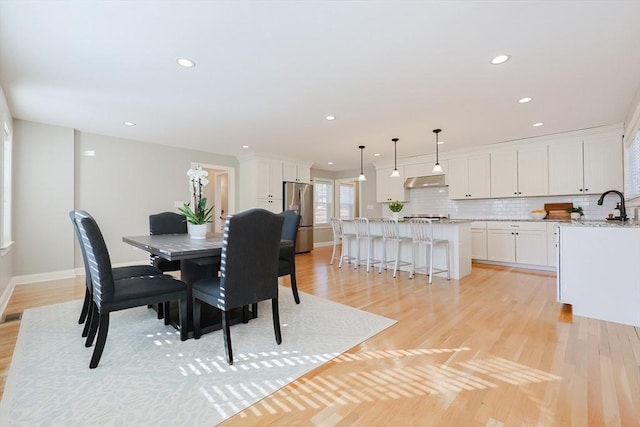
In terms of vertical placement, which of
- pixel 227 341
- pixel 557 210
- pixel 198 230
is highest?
pixel 557 210

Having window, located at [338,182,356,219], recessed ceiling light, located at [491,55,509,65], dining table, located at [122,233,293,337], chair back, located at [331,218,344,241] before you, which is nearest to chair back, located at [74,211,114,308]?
dining table, located at [122,233,293,337]

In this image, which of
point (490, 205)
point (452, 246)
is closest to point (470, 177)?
point (490, 205)

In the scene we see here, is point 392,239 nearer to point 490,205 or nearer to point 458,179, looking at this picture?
point 458,179

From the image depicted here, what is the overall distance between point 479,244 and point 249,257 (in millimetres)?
4934

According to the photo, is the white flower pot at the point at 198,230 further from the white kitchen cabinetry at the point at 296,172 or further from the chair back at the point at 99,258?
the white kitchen cabinetry at the point at 296,172

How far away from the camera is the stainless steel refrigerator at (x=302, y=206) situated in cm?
681

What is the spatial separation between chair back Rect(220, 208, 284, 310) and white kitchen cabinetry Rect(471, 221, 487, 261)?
4.69m

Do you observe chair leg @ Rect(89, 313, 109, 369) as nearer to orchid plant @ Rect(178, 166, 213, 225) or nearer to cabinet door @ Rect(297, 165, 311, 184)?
orchid plant @ Rect(178, 166, 213, 225)

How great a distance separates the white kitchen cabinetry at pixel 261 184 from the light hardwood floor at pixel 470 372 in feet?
12.4

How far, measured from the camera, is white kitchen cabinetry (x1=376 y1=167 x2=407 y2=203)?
6746 millimetres

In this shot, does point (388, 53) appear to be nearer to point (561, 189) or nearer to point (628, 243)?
point (628, 243)

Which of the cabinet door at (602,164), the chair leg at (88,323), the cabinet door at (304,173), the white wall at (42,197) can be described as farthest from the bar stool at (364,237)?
the white wall at (42,197)

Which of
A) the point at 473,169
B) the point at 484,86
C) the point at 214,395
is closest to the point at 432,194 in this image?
the point at 473,169

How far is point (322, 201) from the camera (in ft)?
27.2
